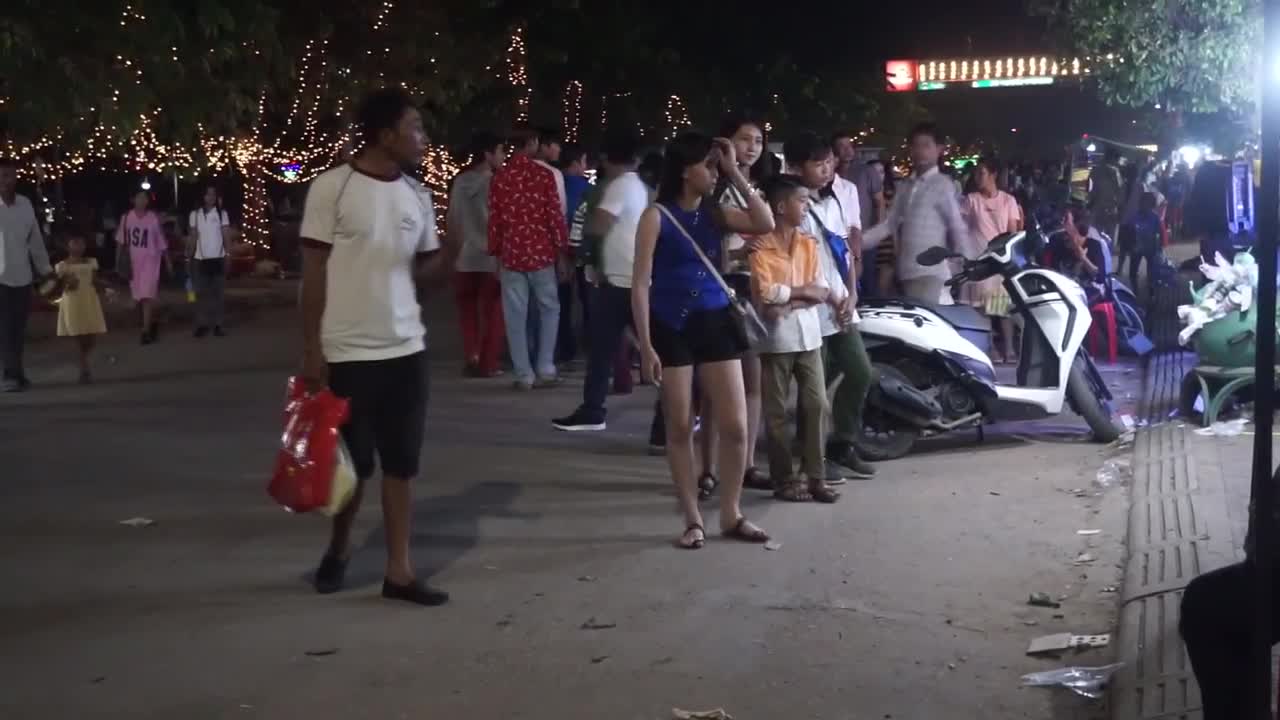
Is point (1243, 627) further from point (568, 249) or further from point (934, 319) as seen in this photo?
point (568, 249)

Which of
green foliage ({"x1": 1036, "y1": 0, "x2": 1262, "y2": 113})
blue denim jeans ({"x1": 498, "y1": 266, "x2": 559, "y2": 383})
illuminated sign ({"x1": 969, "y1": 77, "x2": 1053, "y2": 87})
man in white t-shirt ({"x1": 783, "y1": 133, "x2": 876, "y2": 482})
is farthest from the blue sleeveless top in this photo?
illuminated sign ({"x1": 969, "y1": 77, "x2": 1053, "y2": 87})

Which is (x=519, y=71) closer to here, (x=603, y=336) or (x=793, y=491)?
(x=603, y=336)

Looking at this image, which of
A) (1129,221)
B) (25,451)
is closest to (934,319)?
(25,451)

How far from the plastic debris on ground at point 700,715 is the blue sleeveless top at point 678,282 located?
2.54 metres

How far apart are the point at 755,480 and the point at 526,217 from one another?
4608mm

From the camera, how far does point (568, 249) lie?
524 inches

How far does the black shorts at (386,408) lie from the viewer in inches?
254

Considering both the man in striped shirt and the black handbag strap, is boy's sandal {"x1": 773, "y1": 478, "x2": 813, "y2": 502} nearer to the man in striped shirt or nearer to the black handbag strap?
the black handbag strap

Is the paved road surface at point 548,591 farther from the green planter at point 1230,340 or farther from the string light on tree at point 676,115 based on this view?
the string light on tree at point 676,115

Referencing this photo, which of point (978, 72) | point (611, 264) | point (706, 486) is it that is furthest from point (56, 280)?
point (978, 72)

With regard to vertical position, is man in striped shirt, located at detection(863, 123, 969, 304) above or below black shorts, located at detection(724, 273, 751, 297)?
above

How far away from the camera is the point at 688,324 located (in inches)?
291

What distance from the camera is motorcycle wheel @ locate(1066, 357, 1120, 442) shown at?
9906 millimetres

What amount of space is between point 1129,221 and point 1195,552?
17012mm
